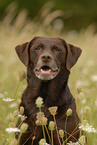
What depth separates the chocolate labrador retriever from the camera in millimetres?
3107

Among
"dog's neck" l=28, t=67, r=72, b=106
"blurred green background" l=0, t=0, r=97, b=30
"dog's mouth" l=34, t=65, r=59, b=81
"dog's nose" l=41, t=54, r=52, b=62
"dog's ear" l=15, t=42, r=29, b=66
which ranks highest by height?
"blurred green background" l=0, t=0, r=97, b=30

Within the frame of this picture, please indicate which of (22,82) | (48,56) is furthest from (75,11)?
(48,56)

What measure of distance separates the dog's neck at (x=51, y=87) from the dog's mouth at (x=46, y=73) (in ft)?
0.43

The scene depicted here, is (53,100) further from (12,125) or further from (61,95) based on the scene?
(12,125)

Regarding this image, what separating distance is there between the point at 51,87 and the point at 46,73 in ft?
0.93

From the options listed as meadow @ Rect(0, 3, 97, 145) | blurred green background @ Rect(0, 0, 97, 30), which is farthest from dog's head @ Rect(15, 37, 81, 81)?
blurred green background @ Rect(0, 0, 97, 30)

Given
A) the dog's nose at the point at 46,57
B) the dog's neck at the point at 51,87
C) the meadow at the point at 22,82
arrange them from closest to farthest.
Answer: the meadow at the point at 22,82
the dog's nose at the point at 46,57
the dog's neck at the point at 51,87

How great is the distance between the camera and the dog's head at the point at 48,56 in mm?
3127

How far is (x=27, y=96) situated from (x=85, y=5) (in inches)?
981

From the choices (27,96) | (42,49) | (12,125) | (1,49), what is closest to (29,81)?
(27,96)

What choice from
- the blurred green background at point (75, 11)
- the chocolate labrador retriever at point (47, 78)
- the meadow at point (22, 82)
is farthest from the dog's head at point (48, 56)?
the blurred green background at point (75, 11)

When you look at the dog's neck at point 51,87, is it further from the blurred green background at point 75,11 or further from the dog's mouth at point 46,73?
the blurred green background at point 75,11

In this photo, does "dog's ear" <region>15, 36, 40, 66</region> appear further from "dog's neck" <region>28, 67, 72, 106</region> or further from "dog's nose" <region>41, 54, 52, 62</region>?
"dog's nose" <region>41, 54, 52, 62</region>

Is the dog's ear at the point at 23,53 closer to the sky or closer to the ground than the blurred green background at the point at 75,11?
closer to the ground
